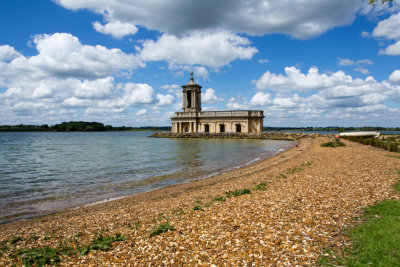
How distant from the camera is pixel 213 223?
7.25 m

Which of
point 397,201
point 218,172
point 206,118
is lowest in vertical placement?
point 218,172

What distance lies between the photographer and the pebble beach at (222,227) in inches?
213

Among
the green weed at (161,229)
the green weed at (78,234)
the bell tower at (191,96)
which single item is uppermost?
the bell tower at (191,96)

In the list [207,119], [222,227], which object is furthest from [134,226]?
[207,119]

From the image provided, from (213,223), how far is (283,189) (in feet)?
16.6

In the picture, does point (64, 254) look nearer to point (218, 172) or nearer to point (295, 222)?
point (295, 222)

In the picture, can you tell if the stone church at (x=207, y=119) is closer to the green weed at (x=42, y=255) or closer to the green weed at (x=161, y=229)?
the green weed at (x=161, y=229)

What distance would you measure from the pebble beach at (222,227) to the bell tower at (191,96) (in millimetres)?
73067

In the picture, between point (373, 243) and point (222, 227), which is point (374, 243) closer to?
point (373, 243)

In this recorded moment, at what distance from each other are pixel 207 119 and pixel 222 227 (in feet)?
248

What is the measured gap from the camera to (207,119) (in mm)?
82188

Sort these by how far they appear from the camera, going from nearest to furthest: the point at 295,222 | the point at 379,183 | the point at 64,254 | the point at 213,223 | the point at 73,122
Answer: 1. the point at 64,254
2. the point at 295,222
3. the point at 213,223
4. the point at 379,183
5. the point at 73,122

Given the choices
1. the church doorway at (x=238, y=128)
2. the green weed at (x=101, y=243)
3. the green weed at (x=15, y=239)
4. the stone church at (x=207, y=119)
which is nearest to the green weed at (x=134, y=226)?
the green weed at (x=101, y=243)

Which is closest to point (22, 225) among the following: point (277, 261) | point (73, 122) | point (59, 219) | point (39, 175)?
point (59, 219)
